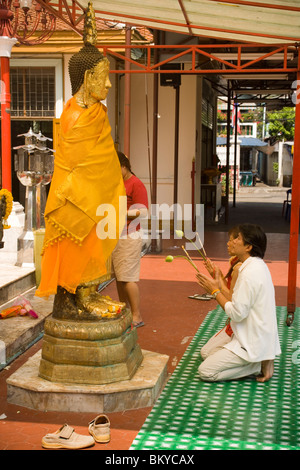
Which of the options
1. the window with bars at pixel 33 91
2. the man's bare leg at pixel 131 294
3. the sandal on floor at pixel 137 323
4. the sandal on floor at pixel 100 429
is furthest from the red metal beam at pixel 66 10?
the window with bars at pixel 33 91

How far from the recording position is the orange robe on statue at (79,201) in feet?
13.1

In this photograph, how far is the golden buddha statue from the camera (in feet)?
13.1

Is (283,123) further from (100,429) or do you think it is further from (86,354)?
(100,429)

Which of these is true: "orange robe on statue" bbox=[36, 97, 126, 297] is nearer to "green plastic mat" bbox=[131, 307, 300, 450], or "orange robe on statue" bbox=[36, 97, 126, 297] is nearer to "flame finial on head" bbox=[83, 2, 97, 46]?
"flame finial on head" bbox=[83, 2, 97, 46]

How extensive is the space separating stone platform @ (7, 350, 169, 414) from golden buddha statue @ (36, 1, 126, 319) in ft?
1.66

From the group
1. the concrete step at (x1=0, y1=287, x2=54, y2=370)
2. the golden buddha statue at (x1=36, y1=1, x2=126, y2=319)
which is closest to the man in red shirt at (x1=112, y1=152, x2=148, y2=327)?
the concrete step at (x1=0, y1=287, x2=54, y2=370)

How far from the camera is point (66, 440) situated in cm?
341

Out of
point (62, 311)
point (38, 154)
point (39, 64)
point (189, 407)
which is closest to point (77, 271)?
point (62, 311)

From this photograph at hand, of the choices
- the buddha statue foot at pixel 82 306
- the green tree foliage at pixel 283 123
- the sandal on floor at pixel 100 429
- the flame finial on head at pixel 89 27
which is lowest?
the sandal on floor at pixel 100 429

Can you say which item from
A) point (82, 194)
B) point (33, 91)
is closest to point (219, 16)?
point (82, 194)

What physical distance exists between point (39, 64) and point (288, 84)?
752 centimetres

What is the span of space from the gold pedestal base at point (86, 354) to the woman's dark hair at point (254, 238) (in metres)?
1.16

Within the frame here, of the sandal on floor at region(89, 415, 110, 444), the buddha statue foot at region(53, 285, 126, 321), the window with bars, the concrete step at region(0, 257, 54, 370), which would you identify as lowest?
the sandal on floor at region(89, 415, 110, 444)

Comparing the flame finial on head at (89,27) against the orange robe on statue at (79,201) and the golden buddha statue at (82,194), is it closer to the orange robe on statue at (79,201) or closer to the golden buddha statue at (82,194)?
the golden buddha statue at (82,194)
